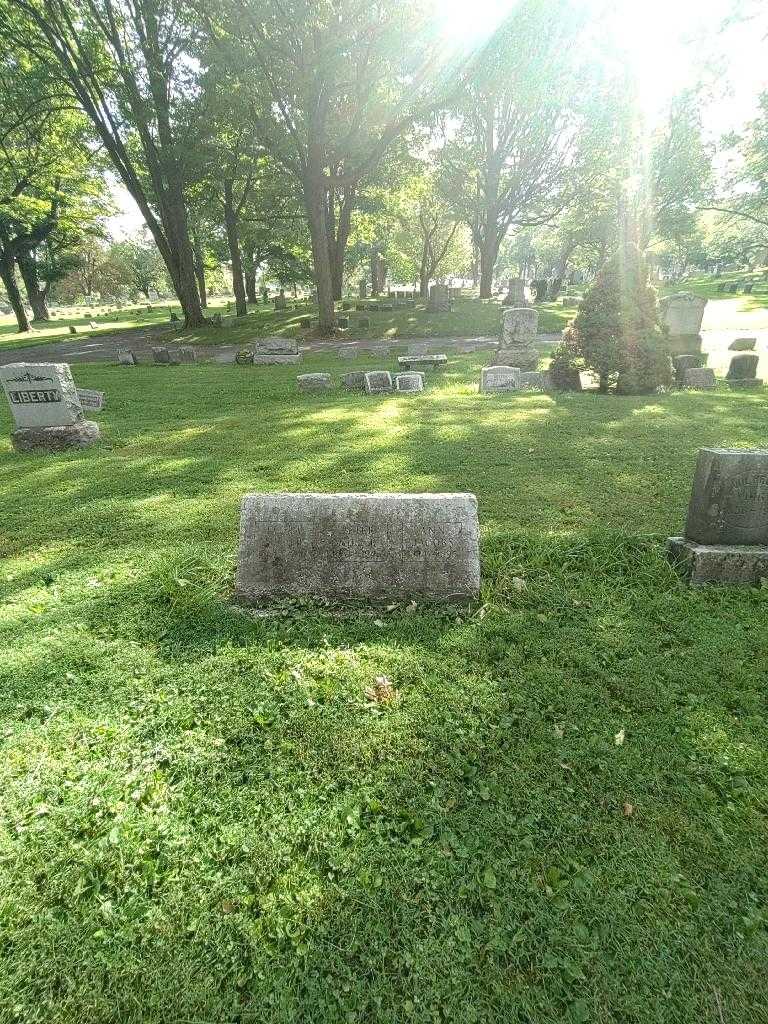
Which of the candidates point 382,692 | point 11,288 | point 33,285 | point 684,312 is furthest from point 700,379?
point 33,285

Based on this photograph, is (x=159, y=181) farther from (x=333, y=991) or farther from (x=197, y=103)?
(x=333, y=991)

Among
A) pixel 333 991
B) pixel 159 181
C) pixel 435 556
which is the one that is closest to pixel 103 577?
pixel 435 556

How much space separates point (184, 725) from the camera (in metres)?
2.67

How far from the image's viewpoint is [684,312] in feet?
52.1

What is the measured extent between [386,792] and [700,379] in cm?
1260

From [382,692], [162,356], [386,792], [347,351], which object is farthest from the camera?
[347,351]

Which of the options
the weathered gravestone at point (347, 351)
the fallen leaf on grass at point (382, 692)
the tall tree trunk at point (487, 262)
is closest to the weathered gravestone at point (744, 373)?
the weathered gravestone at point (347, 351)

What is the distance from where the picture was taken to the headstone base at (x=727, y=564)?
372cm

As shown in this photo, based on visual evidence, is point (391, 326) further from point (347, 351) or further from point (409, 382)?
point (409, 382)

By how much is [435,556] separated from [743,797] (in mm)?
2137

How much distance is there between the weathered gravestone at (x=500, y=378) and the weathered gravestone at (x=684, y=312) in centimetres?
781

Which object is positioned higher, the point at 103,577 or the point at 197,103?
the point at 197,103

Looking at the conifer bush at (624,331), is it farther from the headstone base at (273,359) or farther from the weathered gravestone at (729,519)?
the headstone base at (273,359)

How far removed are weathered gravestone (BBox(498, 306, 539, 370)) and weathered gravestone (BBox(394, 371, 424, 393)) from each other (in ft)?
13.1
